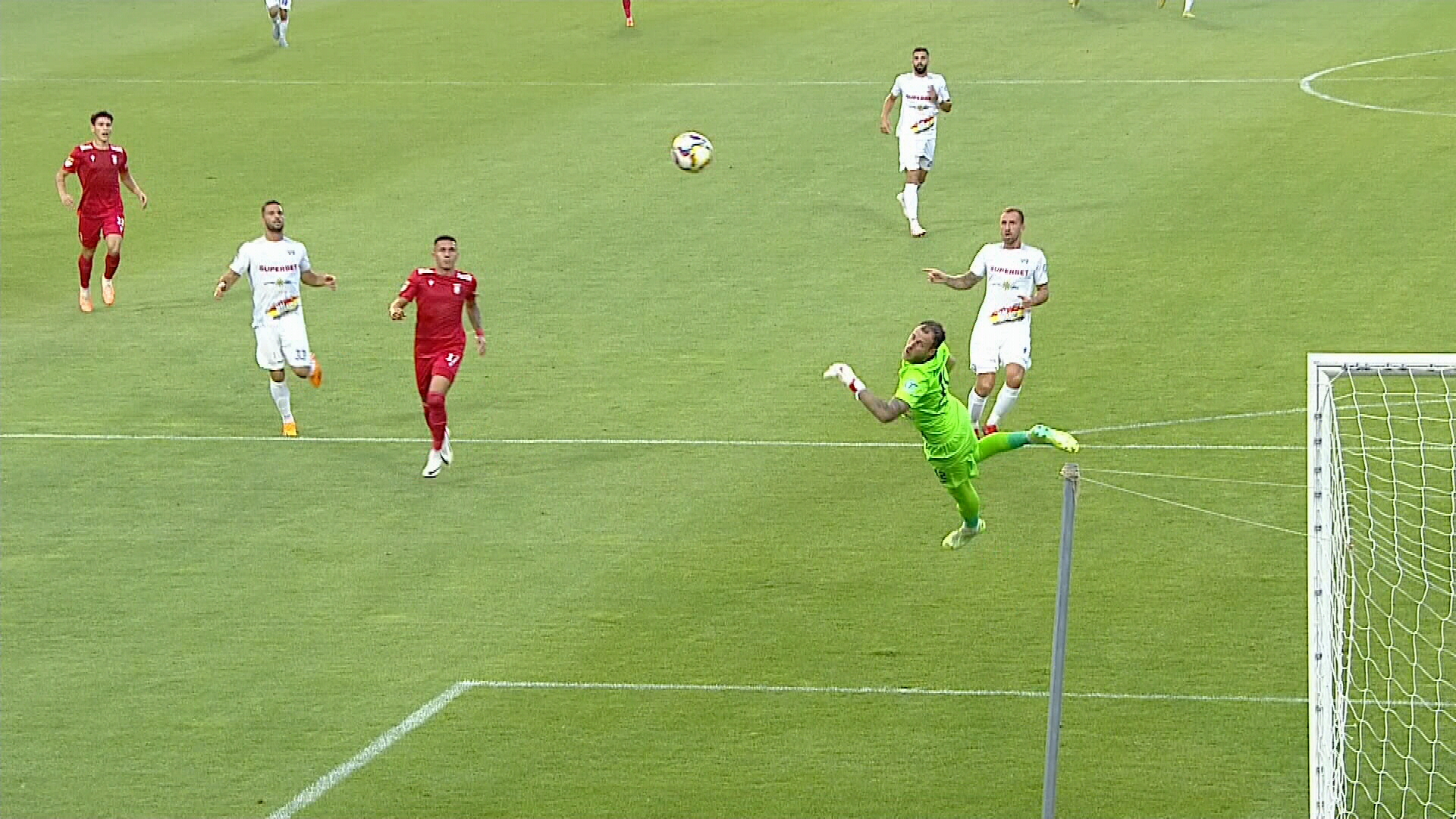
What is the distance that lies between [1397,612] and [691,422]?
275 inches

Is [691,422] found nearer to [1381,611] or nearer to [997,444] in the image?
[997,444]

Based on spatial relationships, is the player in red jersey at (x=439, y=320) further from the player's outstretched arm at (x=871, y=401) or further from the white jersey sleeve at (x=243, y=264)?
the player's outstretched arm at (x=871, y=401)

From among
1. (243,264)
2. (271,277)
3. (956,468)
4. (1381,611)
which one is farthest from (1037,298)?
(243,264)

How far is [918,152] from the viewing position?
2666 centimetres

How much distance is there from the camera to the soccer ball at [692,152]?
2488cm

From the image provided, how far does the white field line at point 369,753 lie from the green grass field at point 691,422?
0.09m

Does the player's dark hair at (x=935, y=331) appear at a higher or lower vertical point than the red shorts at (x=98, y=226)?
lower

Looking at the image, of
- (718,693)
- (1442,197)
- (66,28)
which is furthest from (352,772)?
(66,28)

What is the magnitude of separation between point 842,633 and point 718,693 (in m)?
1.26

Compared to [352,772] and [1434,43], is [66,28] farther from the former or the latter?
[352,772]

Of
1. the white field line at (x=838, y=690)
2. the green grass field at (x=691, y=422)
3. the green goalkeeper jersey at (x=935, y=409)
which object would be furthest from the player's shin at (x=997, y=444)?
the white field line at (x=838, y=690)

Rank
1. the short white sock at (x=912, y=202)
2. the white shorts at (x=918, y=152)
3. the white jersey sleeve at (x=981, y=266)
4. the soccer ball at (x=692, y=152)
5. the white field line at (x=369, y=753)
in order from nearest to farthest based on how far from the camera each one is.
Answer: the white field line at (x=369, y=753), the white jersey sleeve at (x=981, y=266), the soccer ball at (x=692, y=152), the short white sock at (x=912, y=202), the white shorts at (x=918, y=152)

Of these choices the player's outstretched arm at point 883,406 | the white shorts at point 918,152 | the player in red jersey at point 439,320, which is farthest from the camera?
the white shorts at point 918,152

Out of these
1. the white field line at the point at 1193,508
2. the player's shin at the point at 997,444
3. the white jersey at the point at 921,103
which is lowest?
the white field line at the point at 1193,508
